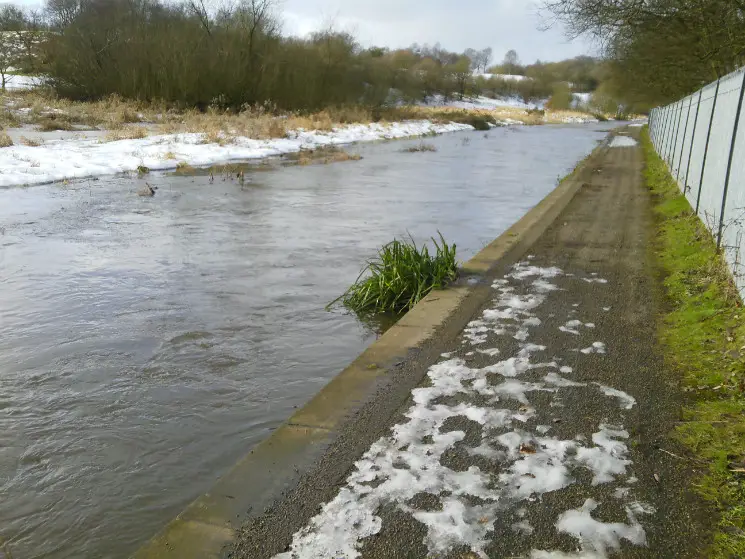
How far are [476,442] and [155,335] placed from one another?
3.58 m

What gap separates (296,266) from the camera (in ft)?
26.6

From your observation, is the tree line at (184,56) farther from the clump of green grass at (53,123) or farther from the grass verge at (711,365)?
the grass verge at (711,365)

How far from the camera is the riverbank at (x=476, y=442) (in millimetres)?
2645

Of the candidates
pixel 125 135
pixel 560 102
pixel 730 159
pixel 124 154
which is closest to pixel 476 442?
pixel 730 159

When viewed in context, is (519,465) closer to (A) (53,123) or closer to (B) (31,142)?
(B) (31,142)

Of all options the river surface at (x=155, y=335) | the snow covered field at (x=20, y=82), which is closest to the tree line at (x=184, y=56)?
the snow covered field at (x=20, y=82)

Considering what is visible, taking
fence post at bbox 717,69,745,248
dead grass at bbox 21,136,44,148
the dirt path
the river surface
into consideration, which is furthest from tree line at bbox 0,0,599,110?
the dirt path

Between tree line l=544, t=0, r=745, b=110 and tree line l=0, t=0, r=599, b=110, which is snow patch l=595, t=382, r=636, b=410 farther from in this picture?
tree line l=0, t=0, r=599, b=110

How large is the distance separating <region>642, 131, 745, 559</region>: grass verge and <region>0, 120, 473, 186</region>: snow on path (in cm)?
1513

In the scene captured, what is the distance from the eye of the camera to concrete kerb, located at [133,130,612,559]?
265 centimetres

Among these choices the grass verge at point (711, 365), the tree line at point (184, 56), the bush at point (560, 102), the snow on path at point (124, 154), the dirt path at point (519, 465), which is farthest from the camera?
the bush at point (560, 102)

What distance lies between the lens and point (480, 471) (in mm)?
3078

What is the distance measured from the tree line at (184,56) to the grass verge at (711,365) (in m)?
29.8

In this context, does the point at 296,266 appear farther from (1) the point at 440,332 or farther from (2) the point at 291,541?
(2) the point at 291,541
